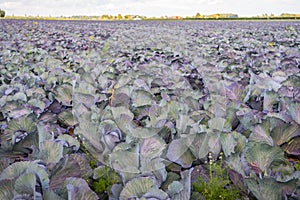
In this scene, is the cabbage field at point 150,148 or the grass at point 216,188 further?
the grass at point 216,188

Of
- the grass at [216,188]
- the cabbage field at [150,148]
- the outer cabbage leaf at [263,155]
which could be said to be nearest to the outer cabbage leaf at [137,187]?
the cabbage field at [150,148]

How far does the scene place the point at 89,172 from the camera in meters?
1.23

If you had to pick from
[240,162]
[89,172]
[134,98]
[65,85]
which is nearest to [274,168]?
[240,162]

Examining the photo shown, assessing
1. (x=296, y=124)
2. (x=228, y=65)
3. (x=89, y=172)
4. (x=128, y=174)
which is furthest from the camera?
(x=228, y=65)

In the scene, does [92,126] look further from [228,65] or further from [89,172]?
[228,65]

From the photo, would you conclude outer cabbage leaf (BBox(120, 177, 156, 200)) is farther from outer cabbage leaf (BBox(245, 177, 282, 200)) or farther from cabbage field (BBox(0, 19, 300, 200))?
outer cabbage leaf (BBox(245, 177, 282, 200))

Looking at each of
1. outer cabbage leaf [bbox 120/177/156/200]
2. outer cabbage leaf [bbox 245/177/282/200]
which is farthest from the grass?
outer cabbage leaf [bbox 120/177/156/200]

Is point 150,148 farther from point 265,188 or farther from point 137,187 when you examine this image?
point 265,188

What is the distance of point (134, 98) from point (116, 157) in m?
0.76

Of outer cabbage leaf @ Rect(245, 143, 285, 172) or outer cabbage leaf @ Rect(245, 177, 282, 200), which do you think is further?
outer cabbage leaf @ Rect(245, 143, 285, 172)

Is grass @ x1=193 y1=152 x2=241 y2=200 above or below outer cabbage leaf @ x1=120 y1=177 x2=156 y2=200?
below

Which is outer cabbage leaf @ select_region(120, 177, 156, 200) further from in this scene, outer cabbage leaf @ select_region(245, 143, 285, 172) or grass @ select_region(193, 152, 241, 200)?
outer cabbage leaf @ select_region(245, 143, 285, 172)

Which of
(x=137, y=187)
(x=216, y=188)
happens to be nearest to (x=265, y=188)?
(x=216, y=188)

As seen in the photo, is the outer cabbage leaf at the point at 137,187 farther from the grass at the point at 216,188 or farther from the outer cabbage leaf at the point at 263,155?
the outer cabbage leaf at the point at 263,155
